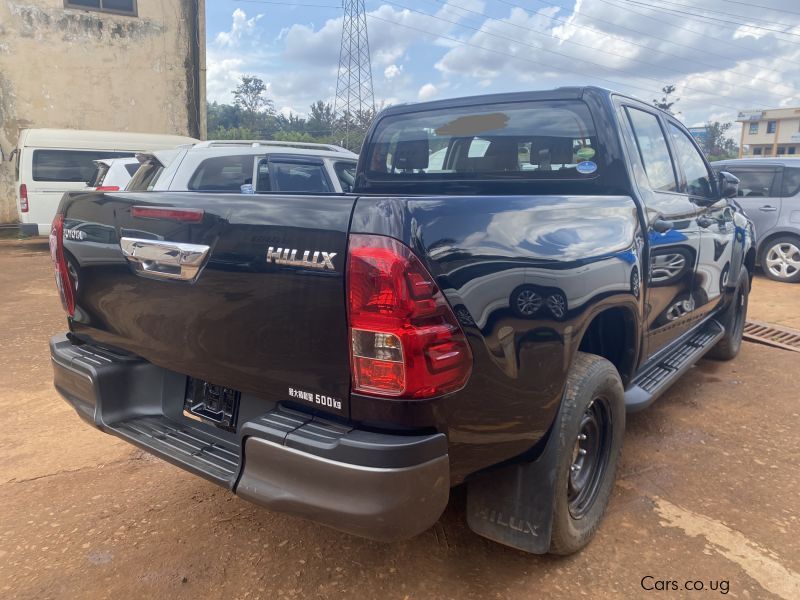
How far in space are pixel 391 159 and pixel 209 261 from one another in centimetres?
217

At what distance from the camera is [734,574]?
7.75ft

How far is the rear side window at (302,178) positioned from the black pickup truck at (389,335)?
4605mm

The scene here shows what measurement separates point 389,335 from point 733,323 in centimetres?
422

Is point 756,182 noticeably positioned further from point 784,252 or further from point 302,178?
point 302,178

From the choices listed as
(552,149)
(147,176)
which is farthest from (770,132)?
(552,149)

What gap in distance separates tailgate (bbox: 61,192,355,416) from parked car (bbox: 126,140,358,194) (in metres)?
4.10

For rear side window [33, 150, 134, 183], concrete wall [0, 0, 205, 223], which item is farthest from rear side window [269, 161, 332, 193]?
concrete wall [0, 0, 205, 223]

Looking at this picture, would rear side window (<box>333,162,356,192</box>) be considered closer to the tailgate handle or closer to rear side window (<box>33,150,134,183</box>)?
the tailgate handle

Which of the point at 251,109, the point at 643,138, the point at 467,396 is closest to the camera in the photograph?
the point at 467,396

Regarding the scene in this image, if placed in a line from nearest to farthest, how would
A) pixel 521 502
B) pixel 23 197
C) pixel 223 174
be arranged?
1. pixel 521 502
2. pixel 223 174
3. pixel 23 197

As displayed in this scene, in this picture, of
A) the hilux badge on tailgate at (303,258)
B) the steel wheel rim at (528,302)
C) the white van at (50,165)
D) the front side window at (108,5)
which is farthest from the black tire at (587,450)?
the front side window at (108,5)

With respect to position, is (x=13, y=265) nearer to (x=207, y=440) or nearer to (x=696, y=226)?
(x=207, y=440)

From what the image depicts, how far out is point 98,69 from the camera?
47.4 feet

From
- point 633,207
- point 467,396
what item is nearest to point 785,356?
point 633,207
